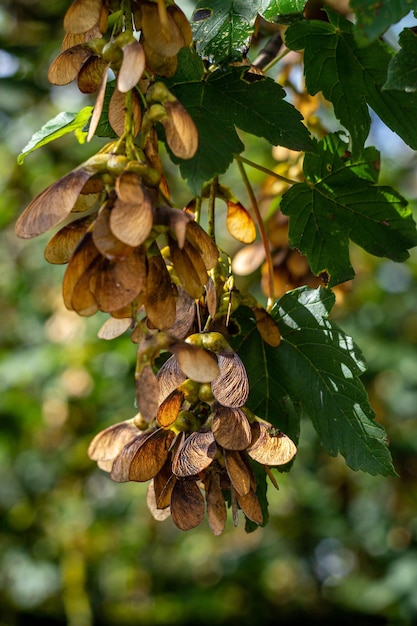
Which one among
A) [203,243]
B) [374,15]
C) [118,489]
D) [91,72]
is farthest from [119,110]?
[118,489]

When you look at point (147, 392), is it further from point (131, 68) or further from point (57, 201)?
point (131, 68)

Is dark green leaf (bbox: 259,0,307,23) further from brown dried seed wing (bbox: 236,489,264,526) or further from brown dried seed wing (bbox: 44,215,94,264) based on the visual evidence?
brown dried seed wing (bbox: 236,489,264,526)

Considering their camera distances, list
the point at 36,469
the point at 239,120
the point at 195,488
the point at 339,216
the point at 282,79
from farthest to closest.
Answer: the point at 36,469
the point at 282,79
the point at 339,216
the point at 239,120
the point at 195,488

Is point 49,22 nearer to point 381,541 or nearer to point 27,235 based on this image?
point 27,235

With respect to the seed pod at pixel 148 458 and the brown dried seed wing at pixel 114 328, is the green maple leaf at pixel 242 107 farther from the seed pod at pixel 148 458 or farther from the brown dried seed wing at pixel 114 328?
the seed pod at pixel 148 458

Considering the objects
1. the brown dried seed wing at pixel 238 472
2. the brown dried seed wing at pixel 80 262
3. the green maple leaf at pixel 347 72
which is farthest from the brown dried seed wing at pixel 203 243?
the green maple leaf at pixel 347 72

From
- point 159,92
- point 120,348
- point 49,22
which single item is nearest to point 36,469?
point 120,348
